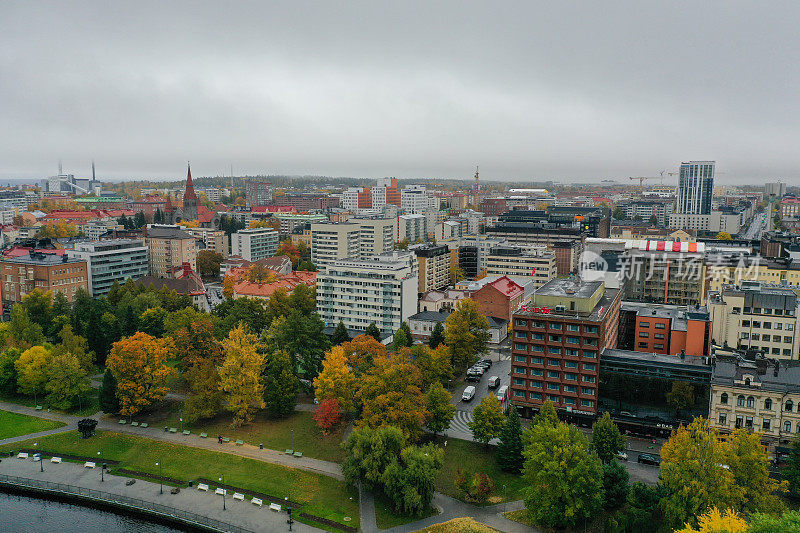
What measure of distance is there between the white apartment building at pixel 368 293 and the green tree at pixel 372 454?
34821 mm

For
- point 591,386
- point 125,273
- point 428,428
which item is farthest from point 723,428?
point 125,273

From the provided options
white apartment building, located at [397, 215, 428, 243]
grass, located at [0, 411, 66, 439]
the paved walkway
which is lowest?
the paved walkway

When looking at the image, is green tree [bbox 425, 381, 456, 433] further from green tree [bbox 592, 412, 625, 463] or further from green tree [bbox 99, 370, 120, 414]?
green tree [bbox 99, 370, 120, 414]

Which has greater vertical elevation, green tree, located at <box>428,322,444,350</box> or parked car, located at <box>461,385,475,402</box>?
green tree, located at <box>428,322,444,350</box>

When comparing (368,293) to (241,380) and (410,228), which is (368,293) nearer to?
(241,380)

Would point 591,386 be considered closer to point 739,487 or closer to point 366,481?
point 739,487

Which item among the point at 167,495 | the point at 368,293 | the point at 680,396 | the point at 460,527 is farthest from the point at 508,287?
the point at 167,495

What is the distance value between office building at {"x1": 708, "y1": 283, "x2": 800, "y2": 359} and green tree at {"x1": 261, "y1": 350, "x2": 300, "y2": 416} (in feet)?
136

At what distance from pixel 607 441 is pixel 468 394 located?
16.3 m

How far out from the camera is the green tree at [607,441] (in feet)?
130

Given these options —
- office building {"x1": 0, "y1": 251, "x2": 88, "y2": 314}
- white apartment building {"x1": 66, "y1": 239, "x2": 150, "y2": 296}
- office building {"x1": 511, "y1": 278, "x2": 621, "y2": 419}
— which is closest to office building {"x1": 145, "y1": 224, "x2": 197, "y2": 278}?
white apartment building {"x1": 66, "y1": 239, "x2": 150, "y2": 296}

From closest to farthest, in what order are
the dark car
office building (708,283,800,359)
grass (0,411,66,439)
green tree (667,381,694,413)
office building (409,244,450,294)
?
the dark car
green tree (667,381,694,413)
grass (0,411,66,439)
office building (708,283,800,359)
office building (409,244,450,294)

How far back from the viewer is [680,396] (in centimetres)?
4422

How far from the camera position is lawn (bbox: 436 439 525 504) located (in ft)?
128
